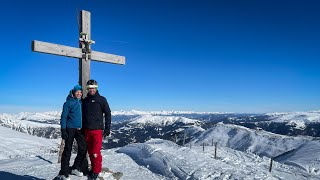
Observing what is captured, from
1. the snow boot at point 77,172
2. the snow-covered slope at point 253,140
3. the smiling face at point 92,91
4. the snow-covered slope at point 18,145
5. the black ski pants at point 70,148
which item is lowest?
the snow-covered slope at point 18,145

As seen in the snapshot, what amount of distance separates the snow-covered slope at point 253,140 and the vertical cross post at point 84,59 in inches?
4007

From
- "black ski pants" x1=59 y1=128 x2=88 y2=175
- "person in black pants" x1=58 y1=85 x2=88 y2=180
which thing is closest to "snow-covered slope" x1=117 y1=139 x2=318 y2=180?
"black ski pants" x1=59 y1=128 x2=88 y2=175

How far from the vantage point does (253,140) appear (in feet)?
411

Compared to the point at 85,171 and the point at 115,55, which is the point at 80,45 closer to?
the point at 115,55

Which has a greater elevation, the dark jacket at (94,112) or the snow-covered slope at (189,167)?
the dark jacket at (94,112)

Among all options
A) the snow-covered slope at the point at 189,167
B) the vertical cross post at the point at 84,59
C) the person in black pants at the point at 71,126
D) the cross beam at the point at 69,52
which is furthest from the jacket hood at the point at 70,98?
the snow-covered slope at the point at 189,167

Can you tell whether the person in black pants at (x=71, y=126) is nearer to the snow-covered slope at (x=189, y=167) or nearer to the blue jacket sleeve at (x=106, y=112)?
the blue jacket sleeve at (x=106, y=112)

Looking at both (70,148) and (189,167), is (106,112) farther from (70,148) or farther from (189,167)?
(189,167)

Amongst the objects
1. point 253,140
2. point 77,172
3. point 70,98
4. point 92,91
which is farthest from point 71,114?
point 253,140

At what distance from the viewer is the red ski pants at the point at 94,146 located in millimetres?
9039

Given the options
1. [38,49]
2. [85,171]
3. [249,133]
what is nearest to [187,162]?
[85,171]

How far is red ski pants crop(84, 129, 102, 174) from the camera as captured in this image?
29.7 ft

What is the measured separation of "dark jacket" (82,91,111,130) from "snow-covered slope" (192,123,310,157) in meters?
102

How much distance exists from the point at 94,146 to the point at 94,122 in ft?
2.17
